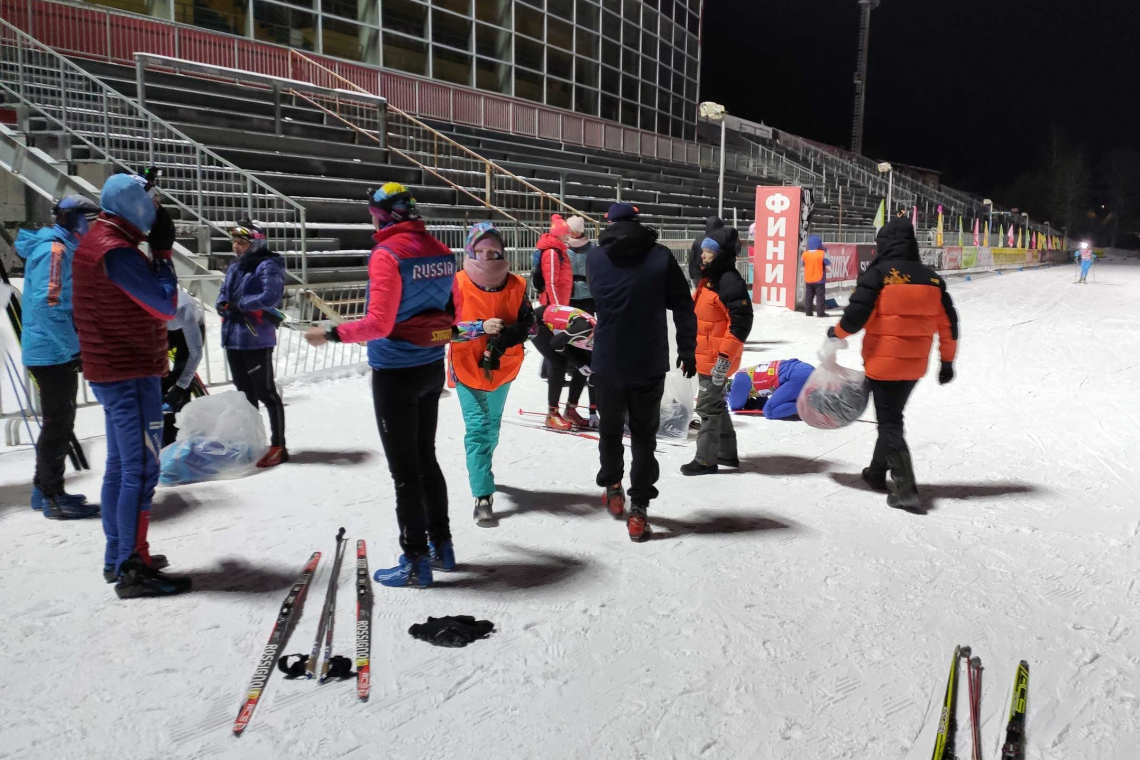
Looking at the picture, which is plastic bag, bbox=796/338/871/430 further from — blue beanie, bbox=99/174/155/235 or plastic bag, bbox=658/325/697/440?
blue beanie, bbox=99/174/155/235

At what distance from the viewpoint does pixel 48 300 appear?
186 inches

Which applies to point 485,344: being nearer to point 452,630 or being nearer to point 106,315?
point 452,630

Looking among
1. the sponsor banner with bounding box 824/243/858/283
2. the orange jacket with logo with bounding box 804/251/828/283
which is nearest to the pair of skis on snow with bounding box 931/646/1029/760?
the orange jacket with logo with bounding box 804/251/828/283

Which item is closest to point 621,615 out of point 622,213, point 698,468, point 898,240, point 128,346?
point 622,213

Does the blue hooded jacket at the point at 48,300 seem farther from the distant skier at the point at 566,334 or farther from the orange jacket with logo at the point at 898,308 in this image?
the orange jacket with logo at the point at 898,308

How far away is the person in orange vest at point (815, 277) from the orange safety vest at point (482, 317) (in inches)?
488

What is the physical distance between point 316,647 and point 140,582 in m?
1.09

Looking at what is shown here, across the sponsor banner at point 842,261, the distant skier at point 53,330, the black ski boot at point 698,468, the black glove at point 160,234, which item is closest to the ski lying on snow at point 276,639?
the black glove at point 160,234

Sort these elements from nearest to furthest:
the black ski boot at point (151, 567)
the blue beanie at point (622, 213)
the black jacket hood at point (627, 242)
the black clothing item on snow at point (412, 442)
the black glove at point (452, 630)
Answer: the black glove at point (452, 630) → the black clothing item on snow at point (412, 442) → the black ski boot at point (151, 567) → the black jacket hood at point (627, 242) → the blue beanie at point (622, 213)

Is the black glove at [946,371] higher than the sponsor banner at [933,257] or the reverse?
the reverse

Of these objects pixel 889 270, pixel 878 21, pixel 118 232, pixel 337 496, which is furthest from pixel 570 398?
pixel 878 21

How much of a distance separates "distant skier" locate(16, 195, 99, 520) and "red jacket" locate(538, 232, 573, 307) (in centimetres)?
336

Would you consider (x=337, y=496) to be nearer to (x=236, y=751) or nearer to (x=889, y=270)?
(x=236, y=751)

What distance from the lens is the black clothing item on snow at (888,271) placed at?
17.1 ft
